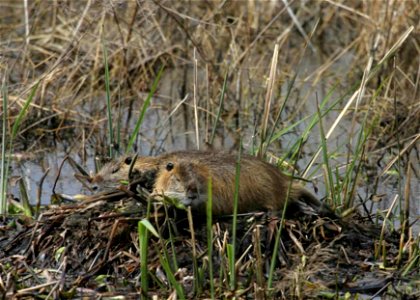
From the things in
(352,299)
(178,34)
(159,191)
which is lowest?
(352,299)

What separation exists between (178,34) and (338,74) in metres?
1.25

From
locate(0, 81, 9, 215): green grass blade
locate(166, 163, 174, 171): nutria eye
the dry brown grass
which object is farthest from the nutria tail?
the dry brown grass

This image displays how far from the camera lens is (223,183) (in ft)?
14.9

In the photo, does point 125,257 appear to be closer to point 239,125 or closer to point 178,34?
point 239,125

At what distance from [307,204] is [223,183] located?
425mm

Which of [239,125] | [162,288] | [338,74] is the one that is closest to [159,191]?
[162,288]

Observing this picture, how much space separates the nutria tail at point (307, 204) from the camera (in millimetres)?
4672

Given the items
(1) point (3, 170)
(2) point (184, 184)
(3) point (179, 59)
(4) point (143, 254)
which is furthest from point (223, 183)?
(3) point (179, 59)

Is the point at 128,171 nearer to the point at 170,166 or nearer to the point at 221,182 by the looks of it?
the point at 170,166

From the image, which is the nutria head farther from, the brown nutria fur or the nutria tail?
the nutria tail

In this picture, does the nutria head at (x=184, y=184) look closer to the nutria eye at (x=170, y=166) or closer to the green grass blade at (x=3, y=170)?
the nutria eye at (x=170, y=166)

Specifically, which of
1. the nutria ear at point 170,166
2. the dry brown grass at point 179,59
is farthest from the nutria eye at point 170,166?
the dry brown grass at point 179,59

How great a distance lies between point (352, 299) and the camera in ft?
13.9

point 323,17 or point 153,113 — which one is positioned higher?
point 323,17
